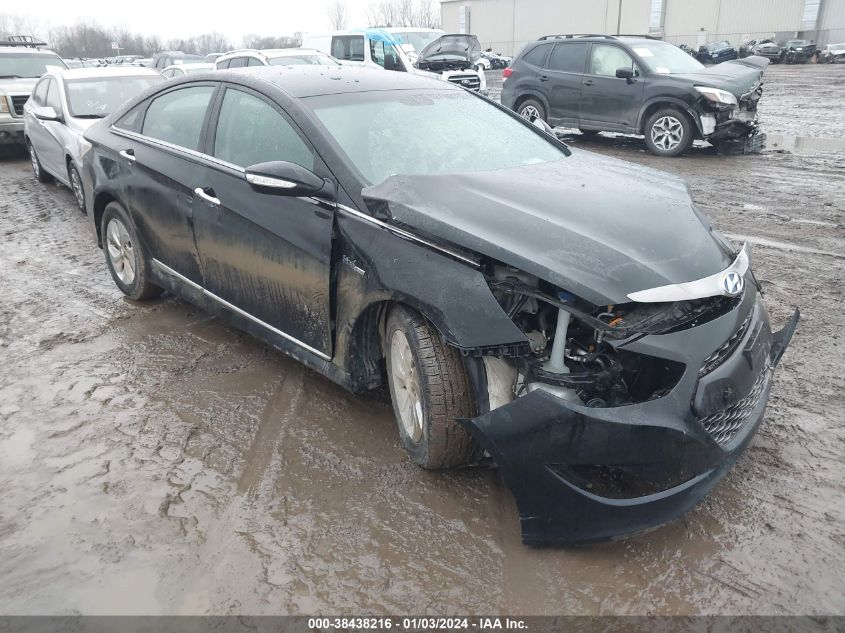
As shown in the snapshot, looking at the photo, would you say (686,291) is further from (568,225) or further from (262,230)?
(262,230)

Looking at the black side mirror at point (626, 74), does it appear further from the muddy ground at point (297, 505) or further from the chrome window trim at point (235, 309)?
the chrome window trim at point (235, 309)

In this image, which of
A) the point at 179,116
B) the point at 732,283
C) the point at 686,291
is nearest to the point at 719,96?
the point at 179,116

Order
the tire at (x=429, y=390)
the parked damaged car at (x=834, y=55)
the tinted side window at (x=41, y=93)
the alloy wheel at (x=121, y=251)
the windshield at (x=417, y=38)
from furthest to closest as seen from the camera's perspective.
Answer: the parked damaged car at (x=834, y=55)
the windshield at (x=417, y=38)
the tinted side window at (x=41, y=93)
the alloy wheel at (x=121, y=251)
the tire at (x=429, y=390)

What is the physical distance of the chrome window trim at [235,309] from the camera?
11.4ft

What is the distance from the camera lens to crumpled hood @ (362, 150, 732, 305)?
8.20 feet

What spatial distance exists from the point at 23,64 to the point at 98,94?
5.47 meters

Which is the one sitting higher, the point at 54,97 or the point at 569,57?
the point at 569,57

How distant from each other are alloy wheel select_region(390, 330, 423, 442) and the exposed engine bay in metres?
0.44

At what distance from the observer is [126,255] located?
5.03 metres

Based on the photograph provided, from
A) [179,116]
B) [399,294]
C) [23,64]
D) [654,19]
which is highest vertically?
[654,19]

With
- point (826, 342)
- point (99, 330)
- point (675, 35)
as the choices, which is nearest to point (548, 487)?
point (826, 342)

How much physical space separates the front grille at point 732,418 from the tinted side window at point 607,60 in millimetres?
9365

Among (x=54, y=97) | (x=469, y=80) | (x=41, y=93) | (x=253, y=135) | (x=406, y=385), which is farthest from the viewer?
(x=469, y=80)

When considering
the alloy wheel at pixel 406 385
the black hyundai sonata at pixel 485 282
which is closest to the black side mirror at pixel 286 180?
the black hyundai sonata at pixel 485 282
